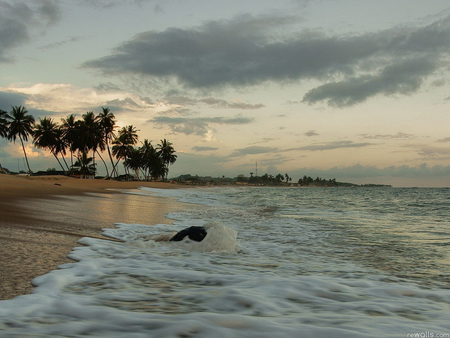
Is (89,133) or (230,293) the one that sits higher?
(89,133)

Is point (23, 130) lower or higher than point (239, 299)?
higher

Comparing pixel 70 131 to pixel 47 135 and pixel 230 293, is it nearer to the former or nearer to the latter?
pixel 47 135

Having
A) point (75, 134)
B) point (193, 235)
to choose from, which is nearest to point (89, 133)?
point (75, 134)

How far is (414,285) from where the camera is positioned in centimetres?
332

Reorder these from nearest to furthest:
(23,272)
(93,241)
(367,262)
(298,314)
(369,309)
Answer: (298,314), (369,309), (23,272), (367,262), (93,241)

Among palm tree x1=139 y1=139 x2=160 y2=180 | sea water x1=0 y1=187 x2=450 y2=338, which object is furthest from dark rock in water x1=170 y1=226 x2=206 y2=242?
palm tree x1=139 y1=139 x2=160 y2=180

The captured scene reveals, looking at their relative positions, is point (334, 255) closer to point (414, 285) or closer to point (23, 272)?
point (414, 285)

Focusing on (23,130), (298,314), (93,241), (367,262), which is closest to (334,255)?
(367,262)

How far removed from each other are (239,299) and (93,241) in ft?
9.82

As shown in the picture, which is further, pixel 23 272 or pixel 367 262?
pixel 367 262

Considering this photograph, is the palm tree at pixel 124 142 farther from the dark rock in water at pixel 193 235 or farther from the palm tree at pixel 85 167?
the dark rock in water at pixel 193 235

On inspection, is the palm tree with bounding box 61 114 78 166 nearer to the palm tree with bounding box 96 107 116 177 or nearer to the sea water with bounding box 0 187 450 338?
the palm tree with bounding box 96 107 116 177

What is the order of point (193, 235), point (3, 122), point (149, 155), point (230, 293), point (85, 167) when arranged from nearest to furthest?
point (230, 293) → point (193, 235) → point (3, 122) → point (85, 167) → point (149, 155)

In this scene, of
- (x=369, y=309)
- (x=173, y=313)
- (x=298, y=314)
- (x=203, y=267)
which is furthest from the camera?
(x=203, y=267)
